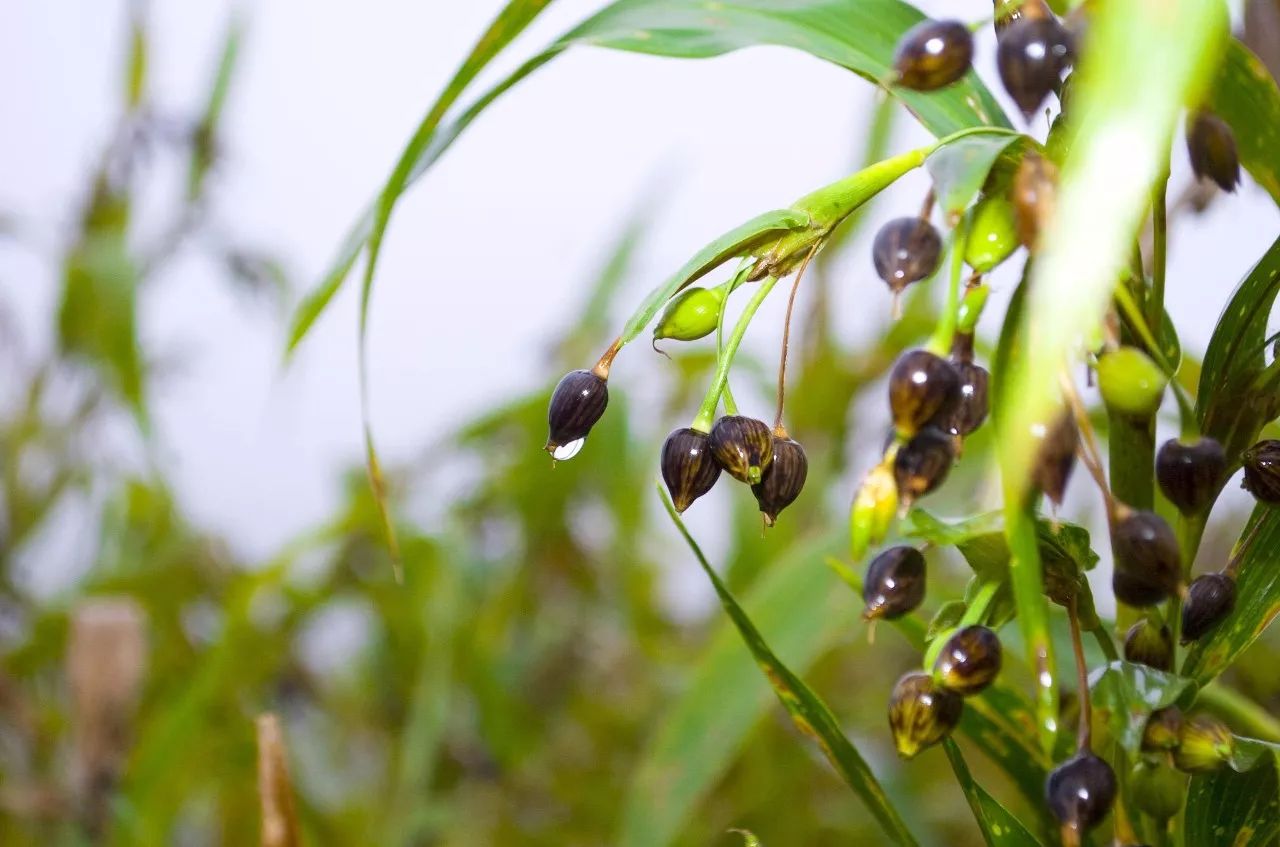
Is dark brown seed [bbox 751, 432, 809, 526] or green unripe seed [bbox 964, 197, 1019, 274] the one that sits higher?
green unripe seed [bbox 964, 197, 1019, 274]

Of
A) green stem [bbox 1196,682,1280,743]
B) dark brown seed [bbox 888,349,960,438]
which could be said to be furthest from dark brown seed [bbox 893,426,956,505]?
green stem [bbox 1196,682,1280,743]

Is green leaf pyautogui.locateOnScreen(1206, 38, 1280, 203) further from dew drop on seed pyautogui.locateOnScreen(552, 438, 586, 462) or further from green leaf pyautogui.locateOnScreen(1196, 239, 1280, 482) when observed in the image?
dew drop on seed pyautogui.locateOnScreen(552, 438, 586, 462)

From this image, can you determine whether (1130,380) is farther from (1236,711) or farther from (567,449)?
(1236,711)

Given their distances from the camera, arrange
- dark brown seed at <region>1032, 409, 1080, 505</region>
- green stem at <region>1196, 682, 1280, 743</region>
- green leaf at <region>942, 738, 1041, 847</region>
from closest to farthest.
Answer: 1. dark brown seed at <region>1032, 409, 1080, 505</region>
2. green leaf at <region>942, 738, 1041, 847</region>
3. green stem at <region>1196, 682, 1280, 743</region>

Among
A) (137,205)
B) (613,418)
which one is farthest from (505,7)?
(137,205)

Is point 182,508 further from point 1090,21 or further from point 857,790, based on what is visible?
point 1090,21

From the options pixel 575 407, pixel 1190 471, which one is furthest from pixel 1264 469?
pixel 575 407

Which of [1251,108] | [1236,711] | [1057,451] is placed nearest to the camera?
[1057,451]
